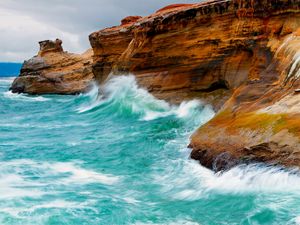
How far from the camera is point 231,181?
10234 millimetres

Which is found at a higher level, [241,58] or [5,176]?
[241,58]

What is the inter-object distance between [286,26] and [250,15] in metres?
1.78

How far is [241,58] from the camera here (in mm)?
18531

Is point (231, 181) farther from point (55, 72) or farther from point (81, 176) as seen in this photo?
point (55, 72)

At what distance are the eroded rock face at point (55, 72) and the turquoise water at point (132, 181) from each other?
22.4 metres

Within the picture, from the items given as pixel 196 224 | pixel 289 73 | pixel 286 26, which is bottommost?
pixel 196 224

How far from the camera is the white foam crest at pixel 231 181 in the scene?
369 inches

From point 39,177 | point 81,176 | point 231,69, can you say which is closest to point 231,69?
point 231,69

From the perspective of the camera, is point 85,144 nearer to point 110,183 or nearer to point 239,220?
point 110,183

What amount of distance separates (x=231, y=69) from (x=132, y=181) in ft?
29.0

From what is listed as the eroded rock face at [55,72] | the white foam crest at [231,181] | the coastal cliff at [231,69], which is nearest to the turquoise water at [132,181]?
the white foam crest at [231,181]

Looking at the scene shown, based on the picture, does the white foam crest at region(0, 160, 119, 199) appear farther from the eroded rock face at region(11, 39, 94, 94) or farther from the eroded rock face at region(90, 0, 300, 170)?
the eroded rock face at region(11, 39, 94, 94)

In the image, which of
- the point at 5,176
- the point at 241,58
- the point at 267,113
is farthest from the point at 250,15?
the point at 5,176

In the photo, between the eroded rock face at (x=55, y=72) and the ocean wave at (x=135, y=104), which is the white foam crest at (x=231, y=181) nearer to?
the ocean wave at (x=135, y=104)
